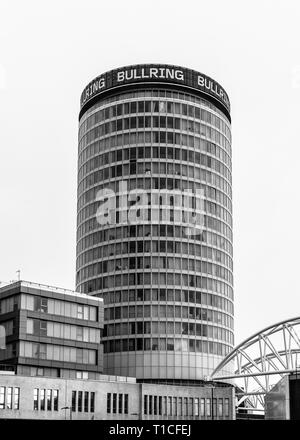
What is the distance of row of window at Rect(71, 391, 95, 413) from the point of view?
488 ft

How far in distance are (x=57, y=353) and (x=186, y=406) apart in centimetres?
3388

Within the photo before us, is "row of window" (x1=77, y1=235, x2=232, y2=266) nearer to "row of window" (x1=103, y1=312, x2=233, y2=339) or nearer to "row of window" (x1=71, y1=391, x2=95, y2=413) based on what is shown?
"row of window" (x1=103, y1=312, x2=233, y2=339)

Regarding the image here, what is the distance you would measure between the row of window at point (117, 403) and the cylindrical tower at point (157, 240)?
2437cm

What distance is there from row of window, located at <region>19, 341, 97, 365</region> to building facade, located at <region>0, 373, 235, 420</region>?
426 centimetres

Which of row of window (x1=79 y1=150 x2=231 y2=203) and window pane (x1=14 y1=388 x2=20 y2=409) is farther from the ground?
row of window (x1=79 y1=150 x2=231 y2=203)

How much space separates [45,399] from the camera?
144625 mm

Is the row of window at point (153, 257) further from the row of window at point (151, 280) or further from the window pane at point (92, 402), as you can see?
the window pane at point (92, 402)

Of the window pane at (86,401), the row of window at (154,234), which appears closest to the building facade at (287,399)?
the window pane at (86,401)

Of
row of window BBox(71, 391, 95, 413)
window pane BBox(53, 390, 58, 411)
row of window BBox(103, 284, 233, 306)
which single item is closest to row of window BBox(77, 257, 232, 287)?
row of window BBox(103, 284, 233, 306)

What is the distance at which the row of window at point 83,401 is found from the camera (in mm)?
148750

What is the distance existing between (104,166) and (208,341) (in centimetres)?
4779

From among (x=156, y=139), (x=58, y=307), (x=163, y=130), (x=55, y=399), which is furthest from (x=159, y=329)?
(x=163, y=130)
